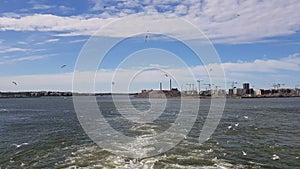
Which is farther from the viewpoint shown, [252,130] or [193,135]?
[252,130]

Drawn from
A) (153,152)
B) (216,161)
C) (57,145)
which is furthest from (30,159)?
(216,161)

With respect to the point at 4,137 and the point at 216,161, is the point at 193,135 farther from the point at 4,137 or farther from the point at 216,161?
the point at 4,137

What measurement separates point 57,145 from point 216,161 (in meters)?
14.2

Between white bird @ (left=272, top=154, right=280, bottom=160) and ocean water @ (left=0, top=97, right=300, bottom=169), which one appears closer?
ocean water @ (left=0, top=97, right=300, bottom=169)

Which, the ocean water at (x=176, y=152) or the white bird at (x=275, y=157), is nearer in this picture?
the ocean water at (x=176, y=152)

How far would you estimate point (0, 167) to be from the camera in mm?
22531

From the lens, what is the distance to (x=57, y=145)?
29406mm

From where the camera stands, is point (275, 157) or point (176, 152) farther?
point (176, 152)

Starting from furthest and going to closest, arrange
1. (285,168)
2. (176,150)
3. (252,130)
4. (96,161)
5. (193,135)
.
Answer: (252,130) → (193,135) → (176,150) → (96,161) → (285,168)

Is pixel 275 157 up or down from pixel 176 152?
down

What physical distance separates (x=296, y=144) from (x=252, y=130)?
9151 mm

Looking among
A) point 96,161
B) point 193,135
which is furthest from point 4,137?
point 193,135

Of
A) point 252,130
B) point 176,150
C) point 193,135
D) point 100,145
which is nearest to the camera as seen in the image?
point 176,150

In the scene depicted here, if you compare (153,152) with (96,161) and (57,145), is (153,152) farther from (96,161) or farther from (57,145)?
(57,145)
